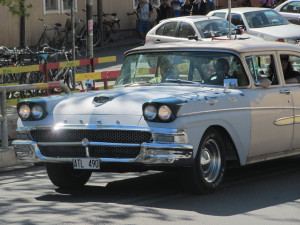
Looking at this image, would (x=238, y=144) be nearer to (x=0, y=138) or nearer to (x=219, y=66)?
(x=219, y=66)

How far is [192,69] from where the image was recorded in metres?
9.66

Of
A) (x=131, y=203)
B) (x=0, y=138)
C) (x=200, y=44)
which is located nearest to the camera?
(x=131, y=203)

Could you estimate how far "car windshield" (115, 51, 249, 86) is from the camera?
9578 mm

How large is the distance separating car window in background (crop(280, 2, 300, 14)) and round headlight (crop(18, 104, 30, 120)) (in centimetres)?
2088

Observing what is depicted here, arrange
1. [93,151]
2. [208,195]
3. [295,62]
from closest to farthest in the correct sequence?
[93,151], [208,195], [295,62]

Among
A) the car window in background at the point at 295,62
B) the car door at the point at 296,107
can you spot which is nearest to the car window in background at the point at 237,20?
the car window in background at the point at 295,62

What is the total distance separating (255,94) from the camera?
31.5ft

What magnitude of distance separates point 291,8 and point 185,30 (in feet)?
24.3

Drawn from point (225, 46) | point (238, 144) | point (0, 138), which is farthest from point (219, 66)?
point (0, 138)

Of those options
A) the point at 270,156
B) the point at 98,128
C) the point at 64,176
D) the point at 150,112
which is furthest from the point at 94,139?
the point at 270,156

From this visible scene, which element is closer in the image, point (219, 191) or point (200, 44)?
point (219, 191)

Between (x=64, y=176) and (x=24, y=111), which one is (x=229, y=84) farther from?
(x=24, y=111)

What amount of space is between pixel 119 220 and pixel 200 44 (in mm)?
2887

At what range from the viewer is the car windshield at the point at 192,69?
31.4ft
